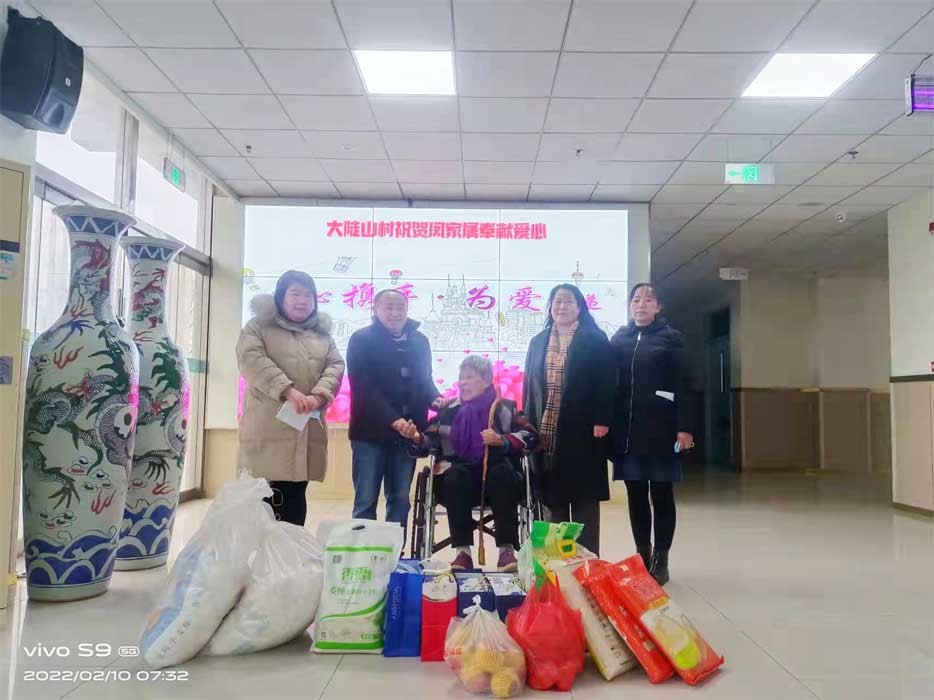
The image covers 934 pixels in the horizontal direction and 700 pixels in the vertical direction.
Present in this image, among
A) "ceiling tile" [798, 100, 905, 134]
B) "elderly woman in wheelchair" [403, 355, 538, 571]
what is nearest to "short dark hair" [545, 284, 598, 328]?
"elderly woman in wheelchair" [403, 355, 538, 571]

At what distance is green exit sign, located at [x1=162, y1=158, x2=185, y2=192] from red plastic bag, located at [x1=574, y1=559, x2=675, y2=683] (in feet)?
Answer: 14.7

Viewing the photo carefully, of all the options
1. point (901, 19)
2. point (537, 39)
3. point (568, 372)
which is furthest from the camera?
point (537, 39)

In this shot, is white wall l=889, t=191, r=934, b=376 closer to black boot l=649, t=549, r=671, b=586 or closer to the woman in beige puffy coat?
black boot l=649, t=549, r=671, b=586

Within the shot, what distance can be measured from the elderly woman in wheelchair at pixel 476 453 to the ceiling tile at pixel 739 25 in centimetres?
→ 202

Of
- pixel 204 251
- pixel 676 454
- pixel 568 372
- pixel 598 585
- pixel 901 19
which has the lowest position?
pixel 598 585

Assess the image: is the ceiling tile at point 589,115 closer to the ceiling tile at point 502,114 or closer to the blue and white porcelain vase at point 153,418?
the ceiling tile at point 502,114

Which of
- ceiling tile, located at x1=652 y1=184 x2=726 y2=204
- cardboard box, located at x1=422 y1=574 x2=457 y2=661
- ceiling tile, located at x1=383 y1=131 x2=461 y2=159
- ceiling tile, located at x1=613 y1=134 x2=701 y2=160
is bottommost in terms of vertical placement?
cardboard box, located at x1=422 y1=574 x2=457 y2=661

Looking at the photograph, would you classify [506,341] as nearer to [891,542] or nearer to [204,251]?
[204,251]

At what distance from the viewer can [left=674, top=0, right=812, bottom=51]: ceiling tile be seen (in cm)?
328

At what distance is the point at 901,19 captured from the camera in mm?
3355

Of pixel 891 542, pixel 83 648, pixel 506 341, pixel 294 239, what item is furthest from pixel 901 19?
pixel 294 239

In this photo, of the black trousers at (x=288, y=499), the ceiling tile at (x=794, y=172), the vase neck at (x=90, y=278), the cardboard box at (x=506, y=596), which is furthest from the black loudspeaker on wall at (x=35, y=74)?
the ceiling tile at (x=794, y=172)

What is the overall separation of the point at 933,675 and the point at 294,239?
5.59 m

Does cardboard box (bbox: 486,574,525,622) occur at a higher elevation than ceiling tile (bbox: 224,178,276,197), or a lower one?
lower
